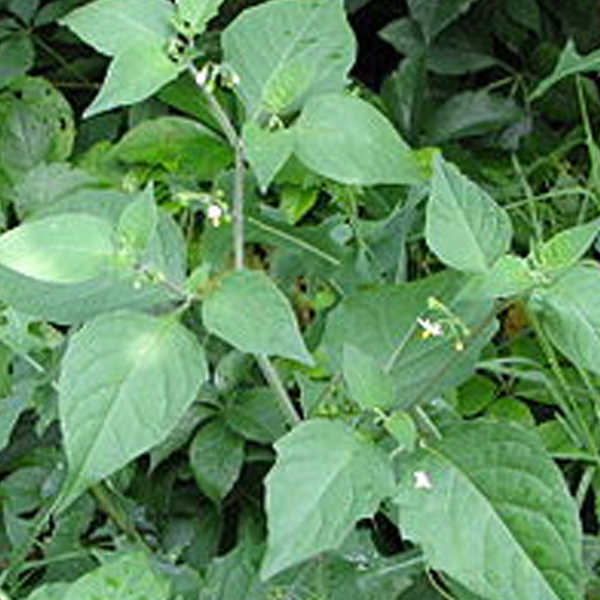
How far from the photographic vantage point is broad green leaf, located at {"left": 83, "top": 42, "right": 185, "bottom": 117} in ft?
3.57

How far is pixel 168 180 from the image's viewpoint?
1.71 meters

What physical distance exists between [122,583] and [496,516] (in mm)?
294

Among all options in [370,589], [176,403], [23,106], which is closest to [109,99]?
[176,403]

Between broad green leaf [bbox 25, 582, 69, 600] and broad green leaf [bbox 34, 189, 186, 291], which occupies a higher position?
broad green leaf [bbox 34, 189, 186, 291]

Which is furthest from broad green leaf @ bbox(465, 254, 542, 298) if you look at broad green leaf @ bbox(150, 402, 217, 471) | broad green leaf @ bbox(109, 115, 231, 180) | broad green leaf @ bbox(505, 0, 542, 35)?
broad green leaf @ bbox(505, 0, 542, 35)

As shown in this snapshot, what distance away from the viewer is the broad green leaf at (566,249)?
105 centimetres

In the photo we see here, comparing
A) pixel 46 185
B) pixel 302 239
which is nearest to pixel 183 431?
pixel 302 239

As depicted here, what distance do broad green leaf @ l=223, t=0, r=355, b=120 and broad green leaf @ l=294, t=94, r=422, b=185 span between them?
51 mm

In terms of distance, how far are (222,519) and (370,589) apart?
0.39m

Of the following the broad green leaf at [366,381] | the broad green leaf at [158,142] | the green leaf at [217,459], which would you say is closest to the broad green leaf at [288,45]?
the broad green leaf at [366,381]

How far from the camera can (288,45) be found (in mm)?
1168

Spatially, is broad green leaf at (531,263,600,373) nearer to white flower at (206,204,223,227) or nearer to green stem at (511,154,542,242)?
white flower at (206,204,223,227)

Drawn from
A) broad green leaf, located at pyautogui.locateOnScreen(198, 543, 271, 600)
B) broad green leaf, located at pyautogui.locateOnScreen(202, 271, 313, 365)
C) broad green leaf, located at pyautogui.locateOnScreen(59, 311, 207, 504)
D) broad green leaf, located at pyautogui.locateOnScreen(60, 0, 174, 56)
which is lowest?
broad green leaf, located at pyautogui.locateOnScreen(198, 543, 271, 600)

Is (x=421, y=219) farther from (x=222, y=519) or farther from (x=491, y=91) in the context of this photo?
(x=491, y=91)
